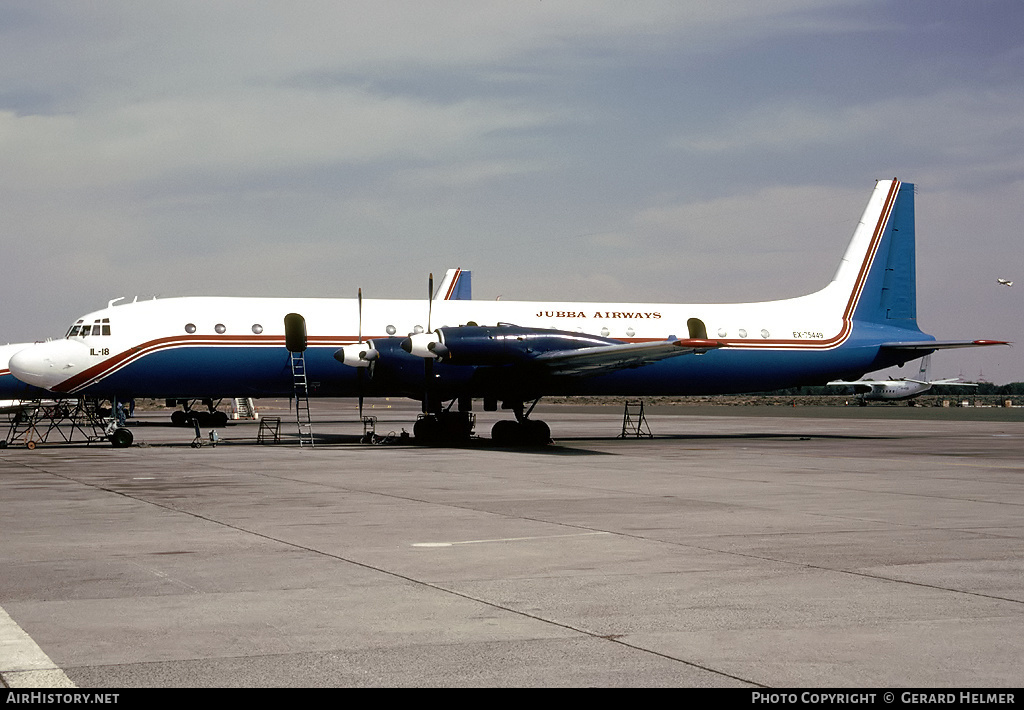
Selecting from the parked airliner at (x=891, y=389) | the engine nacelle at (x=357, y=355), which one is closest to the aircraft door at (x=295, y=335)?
the engine nacelle at (x=357, y=355)

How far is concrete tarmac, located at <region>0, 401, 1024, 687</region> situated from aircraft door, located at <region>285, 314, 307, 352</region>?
10798 mm

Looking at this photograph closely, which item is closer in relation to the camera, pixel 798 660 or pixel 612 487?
pixel 798 660

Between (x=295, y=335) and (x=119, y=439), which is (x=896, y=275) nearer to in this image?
(x=295, y=335)

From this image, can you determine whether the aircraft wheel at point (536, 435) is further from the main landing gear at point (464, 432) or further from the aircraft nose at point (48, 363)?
the aircraft nose at point (48, 363)

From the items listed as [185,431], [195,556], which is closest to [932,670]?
[195,556]

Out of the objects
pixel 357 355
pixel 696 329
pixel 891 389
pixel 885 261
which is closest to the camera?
pixel 357 355

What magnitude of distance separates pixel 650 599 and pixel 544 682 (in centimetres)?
262

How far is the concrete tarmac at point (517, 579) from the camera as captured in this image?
649 cm

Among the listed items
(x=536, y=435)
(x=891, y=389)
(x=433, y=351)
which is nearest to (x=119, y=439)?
(x=433, y=351)

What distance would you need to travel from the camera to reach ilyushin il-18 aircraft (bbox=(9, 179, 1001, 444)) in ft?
98.3

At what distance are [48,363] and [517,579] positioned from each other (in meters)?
24.4

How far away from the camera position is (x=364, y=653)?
6.77m

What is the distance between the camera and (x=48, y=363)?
98.1 feet
